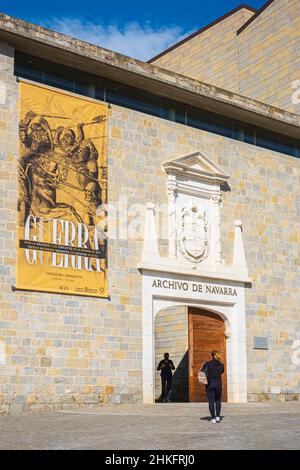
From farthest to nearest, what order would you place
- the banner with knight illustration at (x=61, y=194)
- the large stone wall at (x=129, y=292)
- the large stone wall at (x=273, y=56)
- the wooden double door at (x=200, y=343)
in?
the large stone wall at (x=273, y=56) < the wooden double door at (x=200, y=343) < the banner with knight illustration at (x=61, y=194) < the large stone wall at (x=129, y=292)

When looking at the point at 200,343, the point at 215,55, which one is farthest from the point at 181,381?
the point at 215,55

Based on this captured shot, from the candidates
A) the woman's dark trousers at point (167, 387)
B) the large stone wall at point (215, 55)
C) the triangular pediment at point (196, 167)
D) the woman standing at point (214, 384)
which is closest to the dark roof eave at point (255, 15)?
the large stone wall at point (215, 55)

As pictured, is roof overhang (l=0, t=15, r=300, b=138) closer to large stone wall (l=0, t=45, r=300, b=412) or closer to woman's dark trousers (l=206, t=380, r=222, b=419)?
large stone wall (l=0, t=45, r=300, b=412)

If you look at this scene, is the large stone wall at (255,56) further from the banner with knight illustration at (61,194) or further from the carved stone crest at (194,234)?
the banner with knight illustration at (61,194)

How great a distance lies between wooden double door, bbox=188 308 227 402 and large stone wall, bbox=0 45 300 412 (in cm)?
91

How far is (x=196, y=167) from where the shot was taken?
2130 centimetres

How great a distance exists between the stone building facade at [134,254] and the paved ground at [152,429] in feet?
4.29

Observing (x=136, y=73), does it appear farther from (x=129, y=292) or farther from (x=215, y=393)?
(x=215, y=393)

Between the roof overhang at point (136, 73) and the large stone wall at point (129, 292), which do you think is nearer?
the large stone wall at point (129, 292)

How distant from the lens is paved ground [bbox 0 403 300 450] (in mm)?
10445

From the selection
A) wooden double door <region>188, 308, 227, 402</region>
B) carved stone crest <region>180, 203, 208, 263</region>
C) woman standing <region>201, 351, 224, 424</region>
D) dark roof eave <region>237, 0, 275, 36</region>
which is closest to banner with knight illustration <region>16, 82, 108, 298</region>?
carved stone crest <region>180, 203, 208, 263</region>

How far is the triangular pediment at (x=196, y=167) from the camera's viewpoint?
20594 millimetres

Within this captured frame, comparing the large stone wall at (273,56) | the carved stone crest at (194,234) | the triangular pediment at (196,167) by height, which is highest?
the large stone wall at (273,56)
